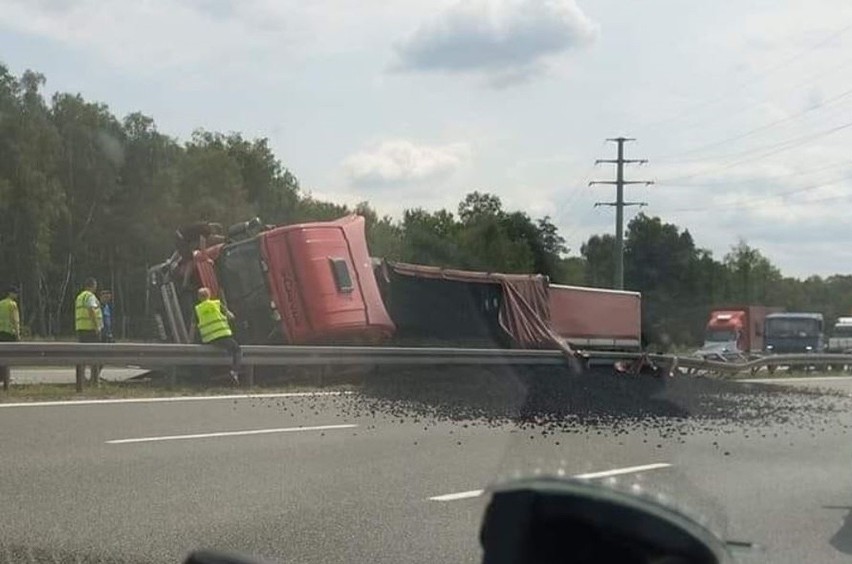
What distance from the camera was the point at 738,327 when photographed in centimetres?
5162

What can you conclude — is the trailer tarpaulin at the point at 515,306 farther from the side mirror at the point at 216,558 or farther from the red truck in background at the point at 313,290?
the side mirror at the point at 216,558

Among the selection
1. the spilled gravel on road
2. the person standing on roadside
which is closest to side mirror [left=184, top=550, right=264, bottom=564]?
the spilled gravel on road

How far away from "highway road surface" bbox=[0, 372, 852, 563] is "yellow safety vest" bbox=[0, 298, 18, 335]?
251 inches

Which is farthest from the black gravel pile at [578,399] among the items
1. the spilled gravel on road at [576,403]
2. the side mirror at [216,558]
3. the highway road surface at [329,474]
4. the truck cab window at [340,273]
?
the side mirror at [216,558]

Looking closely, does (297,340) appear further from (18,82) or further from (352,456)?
(18,82)

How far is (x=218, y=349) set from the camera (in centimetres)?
1722

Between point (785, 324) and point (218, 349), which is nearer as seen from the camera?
point (218, 349)

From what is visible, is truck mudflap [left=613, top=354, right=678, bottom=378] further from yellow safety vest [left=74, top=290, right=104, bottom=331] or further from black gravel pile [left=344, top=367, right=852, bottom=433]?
yellow safety vest [left=74, top=290, right=104, bottom=331]

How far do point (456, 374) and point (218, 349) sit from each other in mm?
3913

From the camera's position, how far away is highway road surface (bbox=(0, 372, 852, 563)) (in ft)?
24.1

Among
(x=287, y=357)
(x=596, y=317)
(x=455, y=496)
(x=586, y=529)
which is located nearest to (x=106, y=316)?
(x=287, y=357)

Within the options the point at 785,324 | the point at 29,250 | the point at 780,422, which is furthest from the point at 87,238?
the point at 780,422

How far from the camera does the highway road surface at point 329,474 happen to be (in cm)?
733

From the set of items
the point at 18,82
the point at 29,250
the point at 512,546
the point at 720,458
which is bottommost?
the point at 720,458
